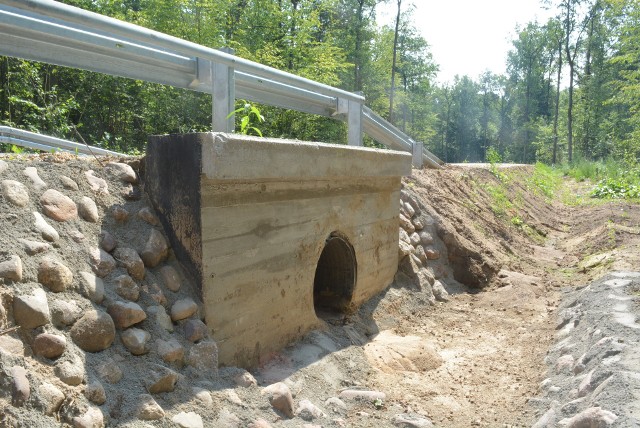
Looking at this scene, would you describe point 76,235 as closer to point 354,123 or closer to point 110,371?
point 110,371

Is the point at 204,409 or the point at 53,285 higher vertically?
the point at 53,285

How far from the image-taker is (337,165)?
501 cm

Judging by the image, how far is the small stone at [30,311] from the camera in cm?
253

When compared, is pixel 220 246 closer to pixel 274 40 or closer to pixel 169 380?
pixel 169 380

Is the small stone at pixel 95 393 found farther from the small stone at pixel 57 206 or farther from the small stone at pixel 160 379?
the small stone at pixel 57 206

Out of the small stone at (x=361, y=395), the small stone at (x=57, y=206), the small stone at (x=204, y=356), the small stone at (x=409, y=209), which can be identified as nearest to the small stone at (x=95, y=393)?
the small stone at (x=204, y=356)

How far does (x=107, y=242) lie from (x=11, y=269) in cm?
74

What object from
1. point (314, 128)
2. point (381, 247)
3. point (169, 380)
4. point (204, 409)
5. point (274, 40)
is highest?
point (274, 40)

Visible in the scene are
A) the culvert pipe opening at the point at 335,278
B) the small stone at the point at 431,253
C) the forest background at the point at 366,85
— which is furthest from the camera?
the forest background at the point at 366,85

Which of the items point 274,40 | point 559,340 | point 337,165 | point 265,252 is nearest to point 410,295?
point 559,340

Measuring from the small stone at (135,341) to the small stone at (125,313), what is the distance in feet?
0.15

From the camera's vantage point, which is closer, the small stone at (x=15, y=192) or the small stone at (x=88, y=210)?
the small stone at (x=15, y=192)

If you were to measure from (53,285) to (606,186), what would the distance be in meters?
18.3

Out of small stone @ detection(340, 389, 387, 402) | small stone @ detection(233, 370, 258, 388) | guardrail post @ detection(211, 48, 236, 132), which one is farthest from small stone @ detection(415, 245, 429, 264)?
small stone @ detection(233, 370, 258, 388)
